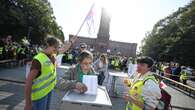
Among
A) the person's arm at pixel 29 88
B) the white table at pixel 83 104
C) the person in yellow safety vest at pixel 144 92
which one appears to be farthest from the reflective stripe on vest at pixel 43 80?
the person in yellow safety vest at pixel 144 92

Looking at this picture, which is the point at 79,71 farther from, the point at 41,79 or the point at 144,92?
the point at 144,92

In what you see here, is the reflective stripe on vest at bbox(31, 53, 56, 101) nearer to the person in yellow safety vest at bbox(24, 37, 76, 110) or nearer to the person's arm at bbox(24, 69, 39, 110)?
the person in yellow safety vest at bbox(24, 37, 76, 110)

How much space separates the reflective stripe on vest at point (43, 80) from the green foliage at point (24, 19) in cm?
2882

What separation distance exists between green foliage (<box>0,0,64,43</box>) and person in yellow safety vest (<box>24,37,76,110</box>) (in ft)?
94.4

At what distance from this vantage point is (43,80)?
4.34m

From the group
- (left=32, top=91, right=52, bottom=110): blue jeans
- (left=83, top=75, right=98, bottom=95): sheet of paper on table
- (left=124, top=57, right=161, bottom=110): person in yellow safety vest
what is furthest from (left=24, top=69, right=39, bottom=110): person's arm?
(left=124, top=57, right=161, bottom=110): person in yellow safety vest

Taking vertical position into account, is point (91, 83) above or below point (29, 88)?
above

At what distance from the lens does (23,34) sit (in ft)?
132

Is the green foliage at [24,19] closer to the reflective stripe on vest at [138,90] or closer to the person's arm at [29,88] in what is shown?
the person's arm at [29,88]

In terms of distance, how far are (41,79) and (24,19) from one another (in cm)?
3517

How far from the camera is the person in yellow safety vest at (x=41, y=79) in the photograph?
4074mm

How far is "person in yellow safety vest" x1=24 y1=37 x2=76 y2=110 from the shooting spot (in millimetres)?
4074

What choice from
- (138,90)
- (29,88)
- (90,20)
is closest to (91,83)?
(138,90)

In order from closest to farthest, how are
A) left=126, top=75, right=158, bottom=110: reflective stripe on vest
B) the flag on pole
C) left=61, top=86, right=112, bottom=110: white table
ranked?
left=61, top=86, right=112, bottom=110: white table
left=126, top=75, right=158, bottom=110: reflective stripe on vest
the flag on pole
